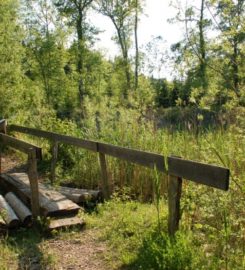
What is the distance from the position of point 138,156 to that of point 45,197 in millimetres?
1713

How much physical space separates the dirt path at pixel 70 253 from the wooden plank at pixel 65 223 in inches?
4.4

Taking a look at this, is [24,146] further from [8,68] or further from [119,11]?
[119,11]

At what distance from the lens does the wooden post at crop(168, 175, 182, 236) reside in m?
3.77

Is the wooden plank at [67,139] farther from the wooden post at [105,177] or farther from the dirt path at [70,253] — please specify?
the dirt path at [70,253]

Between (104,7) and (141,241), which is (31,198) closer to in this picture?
(141,241)

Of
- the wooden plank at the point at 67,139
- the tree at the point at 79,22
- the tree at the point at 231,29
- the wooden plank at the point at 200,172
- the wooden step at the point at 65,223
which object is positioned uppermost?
the tree at the point at 79,22

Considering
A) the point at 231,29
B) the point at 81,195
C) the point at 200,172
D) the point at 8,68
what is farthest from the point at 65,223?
the point at 8,68

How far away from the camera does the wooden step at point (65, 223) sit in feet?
16.0

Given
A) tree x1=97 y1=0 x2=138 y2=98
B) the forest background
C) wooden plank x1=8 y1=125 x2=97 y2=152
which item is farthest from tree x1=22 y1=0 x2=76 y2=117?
wooden plank x1=8 y1=125 x2=97 y2=152

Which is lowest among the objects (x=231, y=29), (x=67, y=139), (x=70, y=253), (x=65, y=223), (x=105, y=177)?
(x=70, y=253)

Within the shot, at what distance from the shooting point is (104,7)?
116ft

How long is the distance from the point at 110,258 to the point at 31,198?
166cm

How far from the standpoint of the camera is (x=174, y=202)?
378cm

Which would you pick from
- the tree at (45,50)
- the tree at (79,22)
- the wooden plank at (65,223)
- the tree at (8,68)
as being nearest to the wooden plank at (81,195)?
the wooden plank at (65,223)
